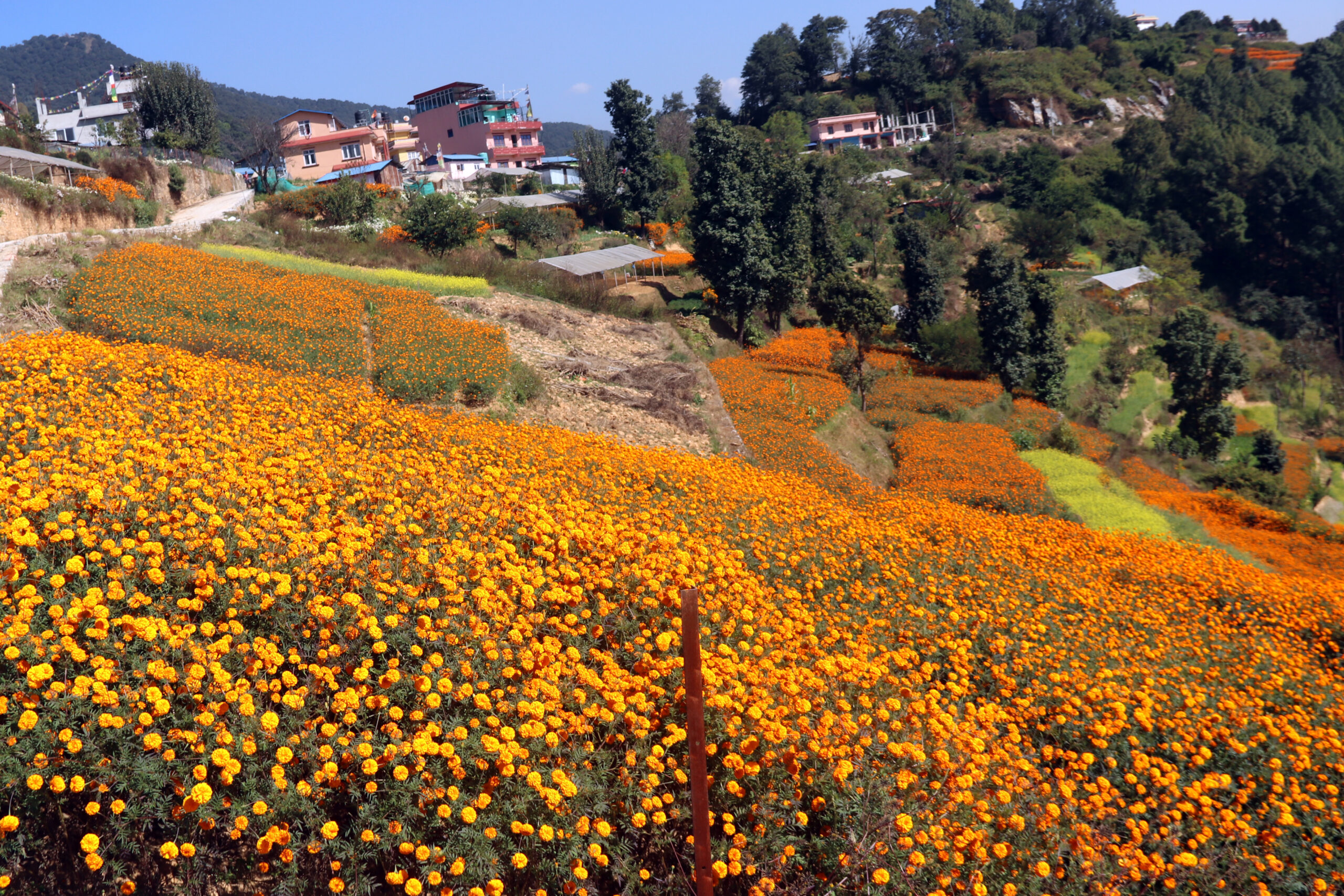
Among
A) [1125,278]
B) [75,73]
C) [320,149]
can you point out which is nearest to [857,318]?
[1125,278]

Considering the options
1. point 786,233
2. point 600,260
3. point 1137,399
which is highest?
point 786,233

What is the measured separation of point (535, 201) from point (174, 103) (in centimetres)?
1926

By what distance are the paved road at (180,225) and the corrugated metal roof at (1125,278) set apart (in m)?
45.8

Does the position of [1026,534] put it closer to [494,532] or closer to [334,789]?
[494,532]

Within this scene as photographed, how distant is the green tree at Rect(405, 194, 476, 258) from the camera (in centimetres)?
2619

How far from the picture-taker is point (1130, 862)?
4.80 metres

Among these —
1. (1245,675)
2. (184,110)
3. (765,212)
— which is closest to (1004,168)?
(765,212)

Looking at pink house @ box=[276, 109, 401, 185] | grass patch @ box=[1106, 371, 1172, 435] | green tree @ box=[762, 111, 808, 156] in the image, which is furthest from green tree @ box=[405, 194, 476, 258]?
green tree @ box=[762, 111, 808, 156]

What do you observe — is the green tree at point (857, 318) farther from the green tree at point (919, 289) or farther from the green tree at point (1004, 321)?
the green tree at point (919, 289)

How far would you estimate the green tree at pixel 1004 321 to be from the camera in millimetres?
30000

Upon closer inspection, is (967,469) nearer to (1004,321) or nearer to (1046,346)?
(1004,321)

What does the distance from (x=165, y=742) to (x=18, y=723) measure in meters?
0.55

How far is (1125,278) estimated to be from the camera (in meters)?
48.7

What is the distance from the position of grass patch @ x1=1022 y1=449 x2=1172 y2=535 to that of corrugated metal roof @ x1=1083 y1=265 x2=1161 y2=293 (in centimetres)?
2997
